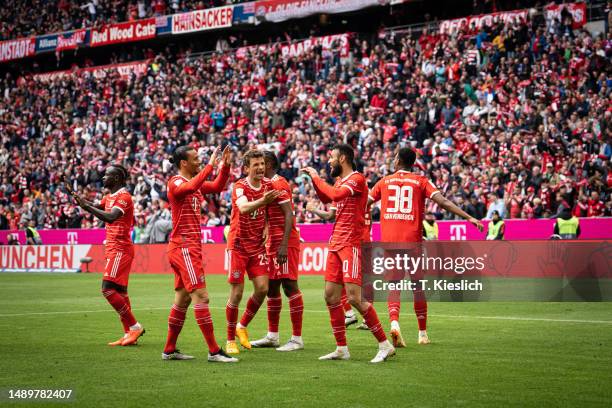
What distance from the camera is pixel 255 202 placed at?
9.95 metres

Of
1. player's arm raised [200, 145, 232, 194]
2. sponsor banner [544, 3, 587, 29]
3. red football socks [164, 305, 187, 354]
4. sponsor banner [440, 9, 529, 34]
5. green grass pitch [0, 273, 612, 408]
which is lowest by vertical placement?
green grass pitch [0, 273, 612, 408]

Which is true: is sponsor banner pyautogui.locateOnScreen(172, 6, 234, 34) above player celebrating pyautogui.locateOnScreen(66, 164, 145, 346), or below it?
above

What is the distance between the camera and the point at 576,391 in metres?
7.82

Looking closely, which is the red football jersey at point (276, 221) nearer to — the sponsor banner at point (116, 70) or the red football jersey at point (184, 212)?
the red football jersey at point (184, 212)

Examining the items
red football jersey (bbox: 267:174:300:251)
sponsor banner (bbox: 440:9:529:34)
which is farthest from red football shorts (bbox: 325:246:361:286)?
sponsor banner (bbox: 440:9:529:34)

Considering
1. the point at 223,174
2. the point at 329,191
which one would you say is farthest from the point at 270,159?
the point at 329,191

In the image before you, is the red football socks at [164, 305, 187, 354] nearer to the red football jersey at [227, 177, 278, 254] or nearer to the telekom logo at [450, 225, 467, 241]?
the red football jersey at [227, 177, 278, 254]

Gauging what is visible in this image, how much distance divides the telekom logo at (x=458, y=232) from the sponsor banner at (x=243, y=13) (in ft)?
68.5

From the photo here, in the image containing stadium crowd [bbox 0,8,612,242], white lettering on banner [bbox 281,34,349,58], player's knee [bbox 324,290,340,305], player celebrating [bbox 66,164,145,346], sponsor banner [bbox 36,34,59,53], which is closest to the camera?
player's knee [bbox 324,290,340,305]

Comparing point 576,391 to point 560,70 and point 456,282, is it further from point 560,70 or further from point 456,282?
point 560,70

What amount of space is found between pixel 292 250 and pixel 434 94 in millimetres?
20924

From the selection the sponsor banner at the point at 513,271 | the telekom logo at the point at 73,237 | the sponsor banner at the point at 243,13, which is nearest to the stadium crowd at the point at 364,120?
the telekom logo at the point at 73,237

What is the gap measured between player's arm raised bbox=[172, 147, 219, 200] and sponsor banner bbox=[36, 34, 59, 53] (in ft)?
153

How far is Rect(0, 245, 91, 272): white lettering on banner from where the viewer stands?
3372cm
